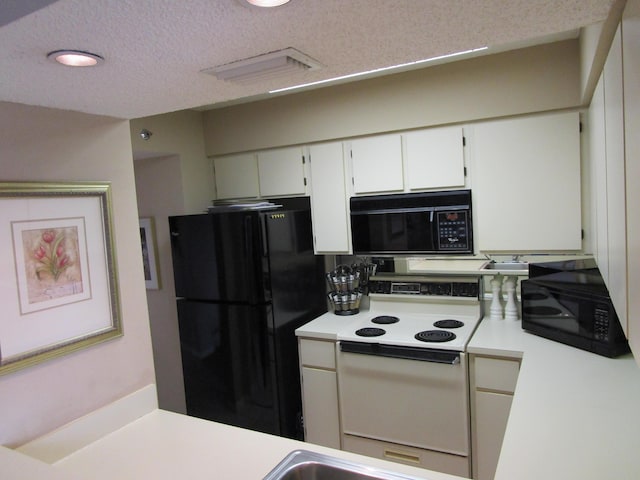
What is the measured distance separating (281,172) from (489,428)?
2015 mm

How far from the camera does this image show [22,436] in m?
1.26

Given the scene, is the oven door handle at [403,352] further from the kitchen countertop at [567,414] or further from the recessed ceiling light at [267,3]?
the recessed ceiling light at [267,3]

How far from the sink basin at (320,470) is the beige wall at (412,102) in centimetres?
198

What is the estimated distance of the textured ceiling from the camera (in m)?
0.75

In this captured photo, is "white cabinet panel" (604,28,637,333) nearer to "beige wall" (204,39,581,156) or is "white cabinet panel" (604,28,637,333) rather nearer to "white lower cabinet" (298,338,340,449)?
"beige wall" (204,39,581,156)

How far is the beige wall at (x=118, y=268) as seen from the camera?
1.26m

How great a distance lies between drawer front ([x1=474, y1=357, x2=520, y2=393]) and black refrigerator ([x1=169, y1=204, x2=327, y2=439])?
119 cm

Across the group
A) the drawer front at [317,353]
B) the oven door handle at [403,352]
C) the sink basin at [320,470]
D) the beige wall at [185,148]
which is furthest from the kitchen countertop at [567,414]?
the beige wall at [185,148]

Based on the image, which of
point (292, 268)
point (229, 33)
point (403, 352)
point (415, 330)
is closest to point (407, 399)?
point (403, 352)

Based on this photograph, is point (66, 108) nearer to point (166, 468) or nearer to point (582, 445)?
point (166, 468)

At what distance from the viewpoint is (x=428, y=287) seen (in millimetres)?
2867

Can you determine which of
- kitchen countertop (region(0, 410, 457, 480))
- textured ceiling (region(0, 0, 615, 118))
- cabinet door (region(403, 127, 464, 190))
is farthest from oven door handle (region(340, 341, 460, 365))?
textured ceiling (region(0, 0, 615, 118))

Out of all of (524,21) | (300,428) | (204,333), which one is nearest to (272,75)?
(524,21)

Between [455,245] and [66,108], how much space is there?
2054 mm
